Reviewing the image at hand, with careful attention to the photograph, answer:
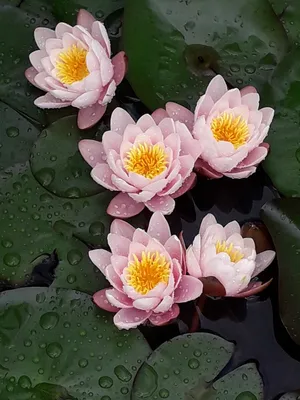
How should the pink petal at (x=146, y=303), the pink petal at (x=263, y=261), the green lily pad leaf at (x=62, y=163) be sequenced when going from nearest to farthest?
the pink petal at (x=146, y=303) → the pink petal at (x=263, y=261) → the green lily pad leaf at (x=62, y=163)

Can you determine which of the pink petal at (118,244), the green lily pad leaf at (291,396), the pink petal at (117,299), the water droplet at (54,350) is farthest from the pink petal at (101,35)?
the green lily pad leaf at (291,396)

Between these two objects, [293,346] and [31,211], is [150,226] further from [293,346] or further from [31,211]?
[293,346]

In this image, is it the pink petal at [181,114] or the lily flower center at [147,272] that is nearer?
the lily flower center at [147,272]

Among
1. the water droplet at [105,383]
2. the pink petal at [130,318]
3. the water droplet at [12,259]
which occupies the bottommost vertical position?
the water droplet at [12,259]

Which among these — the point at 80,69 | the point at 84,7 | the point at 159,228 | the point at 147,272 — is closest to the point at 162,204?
the point at 159,228

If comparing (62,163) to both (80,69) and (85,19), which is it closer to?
(80,69)

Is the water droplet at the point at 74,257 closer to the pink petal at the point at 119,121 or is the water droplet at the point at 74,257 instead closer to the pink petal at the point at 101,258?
the pink petal at the point at 101,258

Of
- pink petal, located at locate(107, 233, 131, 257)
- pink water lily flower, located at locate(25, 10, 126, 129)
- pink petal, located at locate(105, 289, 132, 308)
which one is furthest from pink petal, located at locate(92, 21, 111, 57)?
pink petal, located at locate(105, 289, 132, 308)

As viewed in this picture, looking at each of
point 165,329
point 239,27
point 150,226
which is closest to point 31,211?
point 150,226
